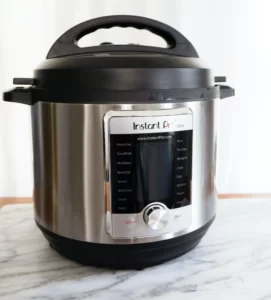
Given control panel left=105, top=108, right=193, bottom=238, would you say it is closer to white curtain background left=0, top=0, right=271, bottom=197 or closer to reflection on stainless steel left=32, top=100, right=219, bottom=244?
reflection on stainless steel left=32, top=100, right=219, bottom=244

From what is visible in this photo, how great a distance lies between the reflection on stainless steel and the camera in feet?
1.58

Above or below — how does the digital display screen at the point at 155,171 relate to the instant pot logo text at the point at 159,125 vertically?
below

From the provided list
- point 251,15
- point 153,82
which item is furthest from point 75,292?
point 251,15

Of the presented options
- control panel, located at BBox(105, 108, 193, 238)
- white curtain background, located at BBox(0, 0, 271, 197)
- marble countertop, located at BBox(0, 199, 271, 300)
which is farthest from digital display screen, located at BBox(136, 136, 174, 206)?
white curtain background, located at BBox(0, 0, 271, 197)

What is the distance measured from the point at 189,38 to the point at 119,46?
1.42ft

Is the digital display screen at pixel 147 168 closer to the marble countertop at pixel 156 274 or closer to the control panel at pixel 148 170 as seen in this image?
the control panel at pixel 148 170

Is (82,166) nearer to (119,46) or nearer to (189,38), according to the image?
(119,46)

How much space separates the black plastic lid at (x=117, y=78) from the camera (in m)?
0.46

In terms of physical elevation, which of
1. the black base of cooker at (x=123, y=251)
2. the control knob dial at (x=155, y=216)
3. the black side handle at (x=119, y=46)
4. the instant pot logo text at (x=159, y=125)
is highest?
the black side handle at (x=119, y=46)

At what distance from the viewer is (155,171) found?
494 millimetres

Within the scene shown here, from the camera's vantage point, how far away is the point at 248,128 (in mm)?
989

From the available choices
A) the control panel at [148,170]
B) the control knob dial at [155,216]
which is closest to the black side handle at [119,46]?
the control panel at [148,170]

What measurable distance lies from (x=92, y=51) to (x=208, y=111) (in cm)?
18

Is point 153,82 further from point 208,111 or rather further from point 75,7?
point 75,7
